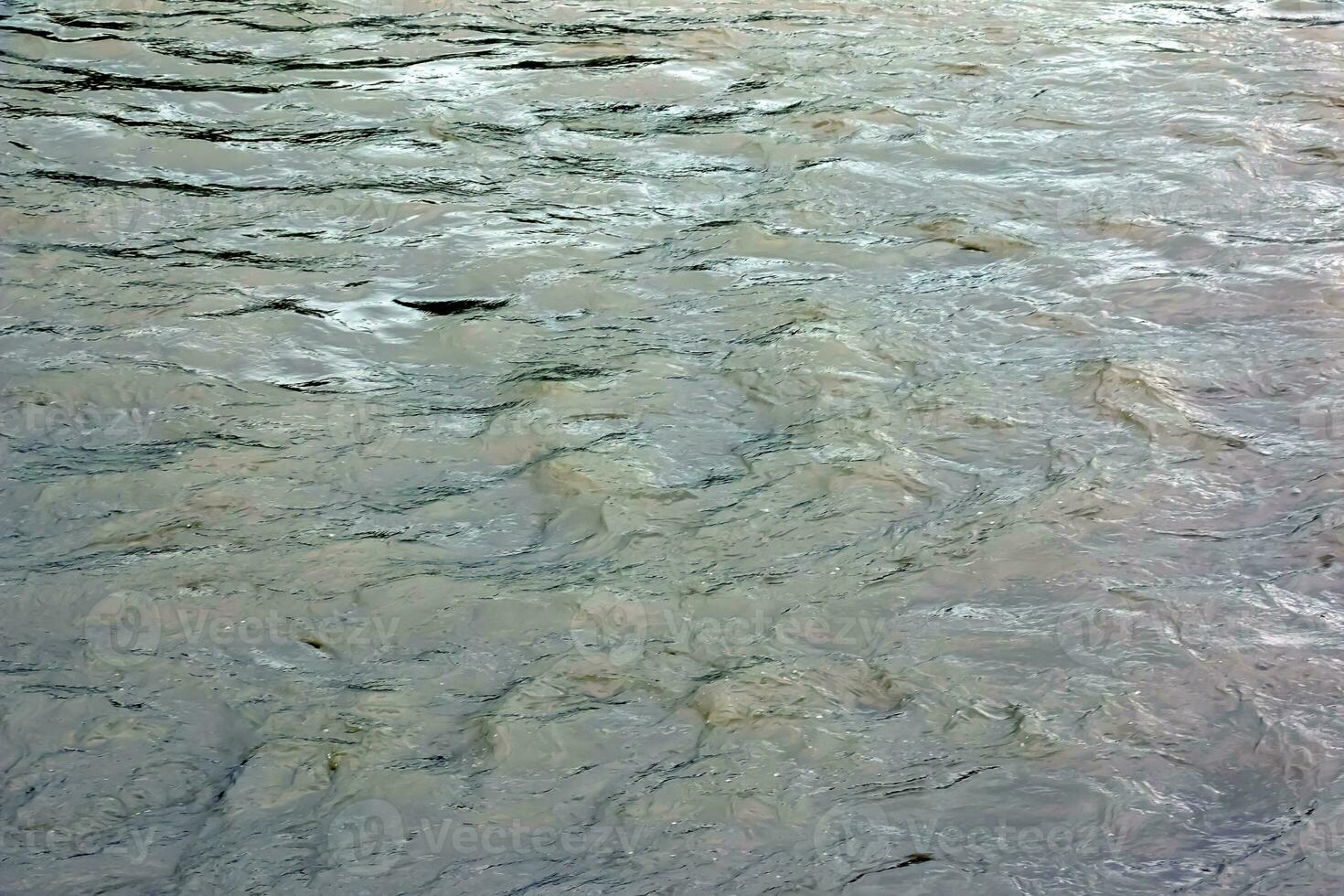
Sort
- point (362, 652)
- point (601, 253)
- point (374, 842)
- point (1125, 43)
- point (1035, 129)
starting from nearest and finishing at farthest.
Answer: point (374, 842)
point (362, 652)
point (601, 253)
point (1035, 129)
point (1125, 43)

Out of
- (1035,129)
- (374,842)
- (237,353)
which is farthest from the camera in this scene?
(1035,129)

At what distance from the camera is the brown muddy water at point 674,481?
2676mm

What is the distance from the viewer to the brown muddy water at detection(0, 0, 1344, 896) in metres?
2.68

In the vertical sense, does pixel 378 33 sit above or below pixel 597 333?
above

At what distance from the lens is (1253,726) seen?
2861mm

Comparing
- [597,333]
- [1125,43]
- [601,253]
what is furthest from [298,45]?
[1125,43]

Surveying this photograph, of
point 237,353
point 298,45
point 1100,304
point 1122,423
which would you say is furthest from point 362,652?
point 298,45

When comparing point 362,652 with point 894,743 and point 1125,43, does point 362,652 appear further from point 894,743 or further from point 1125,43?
point 1125,43

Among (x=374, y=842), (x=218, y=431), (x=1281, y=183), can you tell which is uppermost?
(x=1281, y=183)

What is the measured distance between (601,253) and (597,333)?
61 cm

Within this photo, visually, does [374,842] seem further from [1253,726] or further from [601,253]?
[601,253]

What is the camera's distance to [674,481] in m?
3.73

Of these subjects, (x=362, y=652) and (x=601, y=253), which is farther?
(x=601, y=253)

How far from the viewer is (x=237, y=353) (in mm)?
4312
